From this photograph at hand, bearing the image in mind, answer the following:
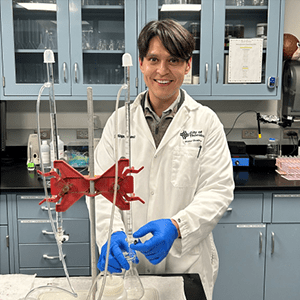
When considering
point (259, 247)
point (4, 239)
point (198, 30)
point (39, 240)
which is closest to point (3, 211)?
point (4, 239)

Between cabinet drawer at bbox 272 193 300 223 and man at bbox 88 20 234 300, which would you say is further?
cabinet drawer at bbox 272 193 300 223

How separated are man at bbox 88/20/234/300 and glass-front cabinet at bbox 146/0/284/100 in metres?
0.96

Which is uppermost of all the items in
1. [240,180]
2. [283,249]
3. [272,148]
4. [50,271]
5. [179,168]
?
[179,168]

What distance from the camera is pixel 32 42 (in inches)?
96.9

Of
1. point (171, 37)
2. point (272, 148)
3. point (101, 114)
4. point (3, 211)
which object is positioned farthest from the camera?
point (101, 114)

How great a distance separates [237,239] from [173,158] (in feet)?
3.29

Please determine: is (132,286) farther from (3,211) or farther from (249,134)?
(249,134)

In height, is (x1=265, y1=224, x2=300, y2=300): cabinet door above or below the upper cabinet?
below

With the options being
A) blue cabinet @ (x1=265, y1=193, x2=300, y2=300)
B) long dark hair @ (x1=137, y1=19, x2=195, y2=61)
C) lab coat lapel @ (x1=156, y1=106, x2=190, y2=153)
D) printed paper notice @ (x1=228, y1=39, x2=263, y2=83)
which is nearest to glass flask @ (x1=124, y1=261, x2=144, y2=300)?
lab coat lapel @ (x1=156, y1=106, x2=190, y2=153)

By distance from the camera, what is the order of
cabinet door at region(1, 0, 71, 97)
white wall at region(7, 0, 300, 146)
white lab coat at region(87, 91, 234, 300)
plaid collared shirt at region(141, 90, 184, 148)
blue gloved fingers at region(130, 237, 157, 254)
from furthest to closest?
white wall at region(7, 0, 300, 146)
cabinet door at region(1, 0, 71, 97)
plaid collared shirt at region(141, 90, 184, 148)
white lab coat at region(87, 91, 234, 300)
blue gloved fingers at region(130, 237, 157, 254)

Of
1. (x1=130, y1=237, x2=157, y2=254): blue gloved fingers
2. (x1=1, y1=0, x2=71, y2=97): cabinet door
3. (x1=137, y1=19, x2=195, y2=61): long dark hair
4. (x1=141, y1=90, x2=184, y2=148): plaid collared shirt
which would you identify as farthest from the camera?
(x1=1, y1=0, x2=71, y2=97): cabinet door

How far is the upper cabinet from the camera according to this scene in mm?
2410

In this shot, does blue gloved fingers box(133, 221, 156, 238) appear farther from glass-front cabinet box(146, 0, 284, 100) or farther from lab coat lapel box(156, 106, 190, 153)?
glass-front cabinet box(146, 0, 284, 100)

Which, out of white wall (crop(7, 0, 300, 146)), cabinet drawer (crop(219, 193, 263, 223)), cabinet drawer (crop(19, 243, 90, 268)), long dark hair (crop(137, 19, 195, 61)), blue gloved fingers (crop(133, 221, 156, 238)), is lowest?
cabinet drawer (crop(19, 243, 90, 268))
